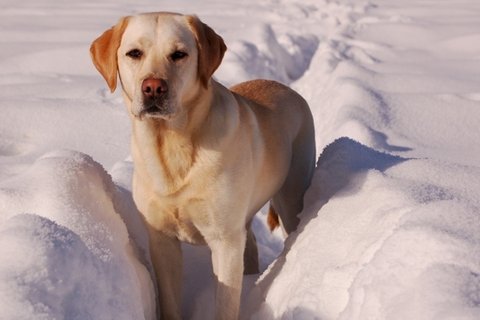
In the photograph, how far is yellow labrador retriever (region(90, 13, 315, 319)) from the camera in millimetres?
2242

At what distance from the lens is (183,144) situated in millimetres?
2346

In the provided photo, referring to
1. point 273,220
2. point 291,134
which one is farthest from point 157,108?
point 273,220

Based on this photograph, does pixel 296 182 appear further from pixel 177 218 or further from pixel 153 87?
pixel 153 87

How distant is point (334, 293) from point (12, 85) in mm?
4263

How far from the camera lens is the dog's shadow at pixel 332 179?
271cm

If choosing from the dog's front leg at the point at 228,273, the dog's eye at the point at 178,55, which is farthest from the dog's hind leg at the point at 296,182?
the dog's eye at the point at 178,55

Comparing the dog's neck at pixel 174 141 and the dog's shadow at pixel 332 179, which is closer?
the dog's neck at pixel 174 141

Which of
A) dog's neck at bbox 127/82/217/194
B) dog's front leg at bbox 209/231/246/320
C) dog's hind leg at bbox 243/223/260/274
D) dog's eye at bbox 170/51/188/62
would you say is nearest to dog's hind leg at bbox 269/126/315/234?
dog's hind leg at bbox 243/223/260/274

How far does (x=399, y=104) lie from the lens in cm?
504

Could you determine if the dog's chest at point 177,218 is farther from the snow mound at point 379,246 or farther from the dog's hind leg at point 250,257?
the dog's hind leg at point 250,257

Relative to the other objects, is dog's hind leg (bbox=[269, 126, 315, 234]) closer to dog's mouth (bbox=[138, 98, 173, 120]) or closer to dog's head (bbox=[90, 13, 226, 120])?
dog's head (bbox=[90, 13, 226, 120])

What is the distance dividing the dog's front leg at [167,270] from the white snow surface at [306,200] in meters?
0.08

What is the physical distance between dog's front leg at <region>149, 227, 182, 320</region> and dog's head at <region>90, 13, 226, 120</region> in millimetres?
582

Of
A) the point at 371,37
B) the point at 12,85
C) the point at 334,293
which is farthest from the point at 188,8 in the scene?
the point at 334,293
